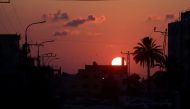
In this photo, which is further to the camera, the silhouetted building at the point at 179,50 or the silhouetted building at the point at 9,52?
the silhouetted building at the point at 9,52

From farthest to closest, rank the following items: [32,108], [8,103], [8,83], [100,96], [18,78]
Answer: [100,96] < [18,78] < [8,83] < [32,108] < [8,103]

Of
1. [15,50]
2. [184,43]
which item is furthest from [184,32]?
[15,50]

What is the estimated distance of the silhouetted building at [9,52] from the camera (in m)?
105

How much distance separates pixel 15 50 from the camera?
109 metres

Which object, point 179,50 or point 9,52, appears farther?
point 179,50

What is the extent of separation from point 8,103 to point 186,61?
62985 mm

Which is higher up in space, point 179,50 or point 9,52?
point 179,50

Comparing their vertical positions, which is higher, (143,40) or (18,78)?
(143,40)

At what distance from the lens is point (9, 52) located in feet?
351

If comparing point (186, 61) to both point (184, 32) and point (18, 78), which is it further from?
point (18, 78)

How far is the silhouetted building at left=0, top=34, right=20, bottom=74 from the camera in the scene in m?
105

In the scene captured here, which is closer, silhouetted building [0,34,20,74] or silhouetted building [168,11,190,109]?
silhouetted building [168,11,190,109]

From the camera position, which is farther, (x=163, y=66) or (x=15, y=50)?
(x=15, y=50)

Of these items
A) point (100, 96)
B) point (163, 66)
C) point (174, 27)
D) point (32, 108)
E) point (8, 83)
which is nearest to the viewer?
point (32, 108)
